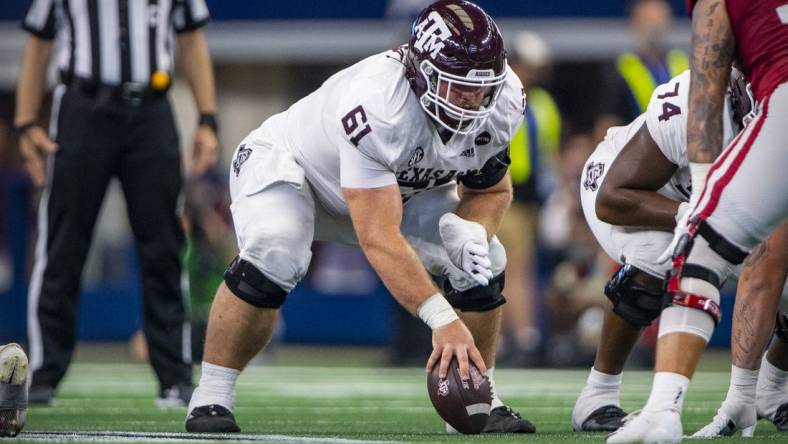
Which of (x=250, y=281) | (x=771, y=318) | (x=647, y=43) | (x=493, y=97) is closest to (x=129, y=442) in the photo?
(x=250, y=281)

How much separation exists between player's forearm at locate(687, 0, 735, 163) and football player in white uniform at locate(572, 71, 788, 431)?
0.49m

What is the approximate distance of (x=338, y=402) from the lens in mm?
6207

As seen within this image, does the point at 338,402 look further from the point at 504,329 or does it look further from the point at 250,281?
the point at 504,329

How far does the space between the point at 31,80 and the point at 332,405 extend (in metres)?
1.80

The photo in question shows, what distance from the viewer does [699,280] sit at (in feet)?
12.5

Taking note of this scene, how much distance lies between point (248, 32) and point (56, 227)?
6227 mm

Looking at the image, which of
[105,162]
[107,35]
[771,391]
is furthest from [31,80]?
[771,391]

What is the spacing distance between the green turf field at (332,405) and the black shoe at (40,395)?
0.25 ft

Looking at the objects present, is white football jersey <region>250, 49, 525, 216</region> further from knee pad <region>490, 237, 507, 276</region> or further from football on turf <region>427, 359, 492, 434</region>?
football on turf <region>427, 359, 492, 434</region>

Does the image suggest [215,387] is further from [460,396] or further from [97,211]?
[97,211]

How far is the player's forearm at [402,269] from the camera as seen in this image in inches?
170

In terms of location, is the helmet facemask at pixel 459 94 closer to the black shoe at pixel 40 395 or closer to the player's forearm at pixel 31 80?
the black shoe at pixel 40 395

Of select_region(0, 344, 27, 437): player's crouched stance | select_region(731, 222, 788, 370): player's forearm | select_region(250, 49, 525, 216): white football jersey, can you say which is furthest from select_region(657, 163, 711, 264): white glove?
select_region(0, 344, 27, 437): player's crouched stance

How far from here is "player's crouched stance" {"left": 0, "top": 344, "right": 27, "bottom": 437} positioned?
13.4 ft
